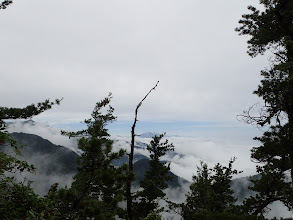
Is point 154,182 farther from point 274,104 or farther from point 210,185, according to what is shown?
point 274,104

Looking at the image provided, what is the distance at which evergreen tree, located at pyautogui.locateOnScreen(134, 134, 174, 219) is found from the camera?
83.5ft

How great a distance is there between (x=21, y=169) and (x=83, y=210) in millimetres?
4451

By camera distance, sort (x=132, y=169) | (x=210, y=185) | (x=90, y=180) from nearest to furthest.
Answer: (x=90, y=180) < (x=132, y=169) < (x=210, y=185)

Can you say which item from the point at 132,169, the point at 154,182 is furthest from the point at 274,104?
the point at 154,182

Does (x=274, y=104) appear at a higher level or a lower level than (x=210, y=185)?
higher

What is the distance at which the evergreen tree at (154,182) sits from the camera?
83.5 feet

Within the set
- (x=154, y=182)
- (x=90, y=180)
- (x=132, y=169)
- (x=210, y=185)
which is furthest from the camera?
(x=154, y=182)

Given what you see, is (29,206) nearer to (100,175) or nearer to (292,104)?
(100,175)

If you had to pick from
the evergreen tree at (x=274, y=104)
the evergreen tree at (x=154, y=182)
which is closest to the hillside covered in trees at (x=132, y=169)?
the evergreen tree at (x=274, y=104)

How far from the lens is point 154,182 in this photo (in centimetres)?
2608

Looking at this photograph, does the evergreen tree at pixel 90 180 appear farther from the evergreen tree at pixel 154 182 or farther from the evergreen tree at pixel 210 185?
the evergreen tree at pixel 154 182

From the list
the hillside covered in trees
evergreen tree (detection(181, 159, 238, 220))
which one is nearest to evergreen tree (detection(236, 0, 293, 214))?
the hillside covered in trees

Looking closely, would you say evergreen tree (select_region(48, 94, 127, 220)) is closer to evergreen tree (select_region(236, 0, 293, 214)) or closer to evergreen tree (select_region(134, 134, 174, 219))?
evergreen tree (select_region(236, 0, 293, 214))

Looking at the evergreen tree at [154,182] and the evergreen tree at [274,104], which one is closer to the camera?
the evergreen tree at [274,104]
